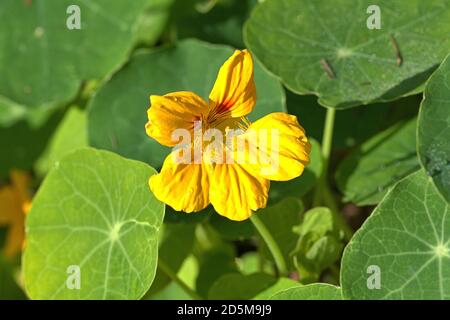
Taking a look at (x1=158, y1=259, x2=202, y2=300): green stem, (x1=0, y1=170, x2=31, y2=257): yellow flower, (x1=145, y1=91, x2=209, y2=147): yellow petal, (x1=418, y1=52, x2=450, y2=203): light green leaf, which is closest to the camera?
(x1=145, y1=91, x2=209, y2=147): yellow petal

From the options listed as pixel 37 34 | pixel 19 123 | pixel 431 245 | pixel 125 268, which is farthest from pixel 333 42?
pixel 19 123

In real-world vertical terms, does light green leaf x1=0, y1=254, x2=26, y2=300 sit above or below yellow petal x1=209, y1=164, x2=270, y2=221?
below

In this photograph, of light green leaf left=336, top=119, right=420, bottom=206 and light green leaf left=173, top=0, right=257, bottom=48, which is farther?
light green leaf left=173, top=0, right=257, bottom=48

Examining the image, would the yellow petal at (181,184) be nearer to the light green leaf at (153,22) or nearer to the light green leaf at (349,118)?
the light green leaf at (349,118)

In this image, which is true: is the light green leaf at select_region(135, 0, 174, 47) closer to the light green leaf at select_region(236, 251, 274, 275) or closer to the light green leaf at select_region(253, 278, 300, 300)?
the light green leaf at select_region(236, 251, 274, 275)

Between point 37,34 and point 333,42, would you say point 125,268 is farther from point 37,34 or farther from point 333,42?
point 37,34

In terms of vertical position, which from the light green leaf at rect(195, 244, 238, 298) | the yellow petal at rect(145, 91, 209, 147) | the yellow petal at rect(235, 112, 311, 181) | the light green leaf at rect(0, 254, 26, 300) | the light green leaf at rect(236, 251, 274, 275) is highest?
the yellow petal at rect(145, 91, 209, 147)

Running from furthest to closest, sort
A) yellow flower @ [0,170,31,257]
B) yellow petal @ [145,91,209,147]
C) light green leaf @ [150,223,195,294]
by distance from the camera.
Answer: yellow flower @ [0,170,31,257], light green leaf @ [150,223,195,294], yellow petal @ [145,91,209,147]

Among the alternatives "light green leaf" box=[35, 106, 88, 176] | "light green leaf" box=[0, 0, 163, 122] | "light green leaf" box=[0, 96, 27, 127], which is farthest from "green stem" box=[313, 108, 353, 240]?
"light green leaf" box=[0, 96, 27, 127]
